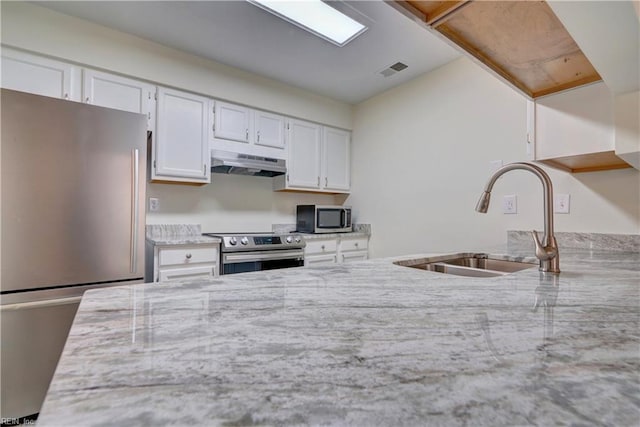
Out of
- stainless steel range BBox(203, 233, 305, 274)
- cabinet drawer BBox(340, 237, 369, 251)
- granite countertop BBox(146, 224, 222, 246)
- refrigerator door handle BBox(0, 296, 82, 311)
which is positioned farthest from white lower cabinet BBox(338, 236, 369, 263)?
refrigerator door handle BBox(0, 296, 82, 311)

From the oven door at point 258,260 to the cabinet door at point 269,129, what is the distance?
1.09 m

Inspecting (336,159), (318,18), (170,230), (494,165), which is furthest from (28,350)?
(494,165)

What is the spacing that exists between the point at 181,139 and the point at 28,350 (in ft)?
5.41

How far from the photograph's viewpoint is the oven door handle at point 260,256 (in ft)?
7.70

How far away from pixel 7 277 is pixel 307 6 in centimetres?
217

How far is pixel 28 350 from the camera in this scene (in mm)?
1492

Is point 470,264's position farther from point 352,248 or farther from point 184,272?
point 184,272

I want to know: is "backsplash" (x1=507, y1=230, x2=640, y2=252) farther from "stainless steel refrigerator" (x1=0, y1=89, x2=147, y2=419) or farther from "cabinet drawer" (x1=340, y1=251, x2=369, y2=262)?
"stainless steel refrigerator" (x1=0, y1=89, x2=147, y2=419)

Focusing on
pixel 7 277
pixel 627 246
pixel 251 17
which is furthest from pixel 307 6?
pixel 627 246

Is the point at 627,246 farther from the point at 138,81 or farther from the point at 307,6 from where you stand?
the point at 138,81

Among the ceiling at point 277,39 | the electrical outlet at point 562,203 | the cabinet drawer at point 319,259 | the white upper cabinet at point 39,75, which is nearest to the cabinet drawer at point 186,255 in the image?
the cabinet drawer at point 319,259

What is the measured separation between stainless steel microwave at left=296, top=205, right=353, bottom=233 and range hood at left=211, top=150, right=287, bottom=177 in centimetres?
49

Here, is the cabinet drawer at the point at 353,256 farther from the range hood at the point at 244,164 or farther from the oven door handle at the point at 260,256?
the range hood at the point at 244,164

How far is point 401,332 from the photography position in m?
0.48
